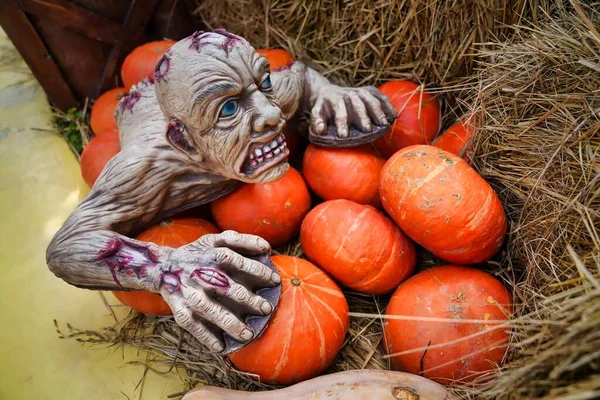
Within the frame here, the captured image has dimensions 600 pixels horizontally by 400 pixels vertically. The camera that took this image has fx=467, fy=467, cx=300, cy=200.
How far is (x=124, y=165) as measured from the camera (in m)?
1.68

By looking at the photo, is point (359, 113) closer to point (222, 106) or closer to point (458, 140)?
point (458, 140)

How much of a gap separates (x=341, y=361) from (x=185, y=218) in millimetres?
863

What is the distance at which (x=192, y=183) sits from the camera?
1.82m

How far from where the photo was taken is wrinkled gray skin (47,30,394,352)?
1.43m

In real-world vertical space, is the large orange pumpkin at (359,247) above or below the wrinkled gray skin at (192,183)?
below

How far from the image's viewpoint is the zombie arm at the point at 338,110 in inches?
74.4

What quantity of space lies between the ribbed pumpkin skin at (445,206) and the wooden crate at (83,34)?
1.76 m

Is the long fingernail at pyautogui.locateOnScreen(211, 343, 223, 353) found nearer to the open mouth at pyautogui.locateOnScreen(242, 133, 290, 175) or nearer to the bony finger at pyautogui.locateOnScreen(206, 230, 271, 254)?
the bony finger at pyautogui.locateOnScreen(206, 230, 271, 254)

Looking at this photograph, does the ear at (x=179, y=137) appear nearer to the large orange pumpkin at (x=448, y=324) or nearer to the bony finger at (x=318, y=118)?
the bony finger at (x=318, y=118)

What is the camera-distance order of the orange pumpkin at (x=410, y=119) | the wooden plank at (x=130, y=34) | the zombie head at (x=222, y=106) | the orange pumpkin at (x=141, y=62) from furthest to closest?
the wooden plank at (x=130, y=34)
the orange pumpkin at (x=141, y=62)
the orange pumpkin at (x=410, y=119)
the zombie head at (x=222, y=106)

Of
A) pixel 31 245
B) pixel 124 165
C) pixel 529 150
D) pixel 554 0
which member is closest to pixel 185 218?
pixel 124 165

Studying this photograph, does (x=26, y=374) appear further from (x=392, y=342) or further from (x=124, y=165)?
(x=392, y=342)

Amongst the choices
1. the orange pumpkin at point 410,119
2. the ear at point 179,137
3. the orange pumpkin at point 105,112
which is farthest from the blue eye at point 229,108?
the orange pumpkin at point 105,112

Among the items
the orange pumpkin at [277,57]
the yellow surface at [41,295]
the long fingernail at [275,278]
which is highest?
the orange pumpkin at [277,57]
